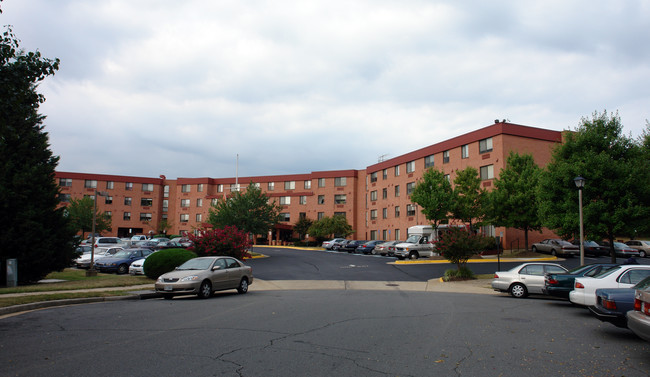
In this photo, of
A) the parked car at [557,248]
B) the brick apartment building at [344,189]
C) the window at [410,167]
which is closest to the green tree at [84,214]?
the brick apartment building at [344,189]

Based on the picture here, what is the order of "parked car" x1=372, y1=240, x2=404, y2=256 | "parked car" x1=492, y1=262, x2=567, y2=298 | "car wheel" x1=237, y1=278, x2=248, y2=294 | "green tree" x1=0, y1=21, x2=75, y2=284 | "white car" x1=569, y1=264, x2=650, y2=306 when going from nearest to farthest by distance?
1. "white car" x1=569, y1=264, x2=650, y2=306
2. "parked car" x1=492, y1=262, x2=567, y2=298
3. "car wheel" x1=237, y1=278, x2=248, y2=294
4. "green tree" x1=0, y1=21, x2=75, y2=284
5. "parked car" x1=372, y1=240, x2=404, y2=256

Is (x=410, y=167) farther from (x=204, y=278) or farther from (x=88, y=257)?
(x=204, y=278)

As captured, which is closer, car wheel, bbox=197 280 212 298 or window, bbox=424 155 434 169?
car wheel, bbox=197 280 212 298

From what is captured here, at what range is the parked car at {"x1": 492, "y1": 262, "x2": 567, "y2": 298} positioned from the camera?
53.7 feet

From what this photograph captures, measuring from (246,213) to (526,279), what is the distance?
29009 mm

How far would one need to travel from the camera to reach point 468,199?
121 ft

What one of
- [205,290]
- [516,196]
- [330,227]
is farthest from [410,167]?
[205,290]

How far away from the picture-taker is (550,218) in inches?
897

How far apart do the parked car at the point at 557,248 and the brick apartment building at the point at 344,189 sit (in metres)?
2.50

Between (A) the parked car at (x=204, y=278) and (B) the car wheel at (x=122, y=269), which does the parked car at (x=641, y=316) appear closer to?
(A) the parked car at (x=204, y=278)

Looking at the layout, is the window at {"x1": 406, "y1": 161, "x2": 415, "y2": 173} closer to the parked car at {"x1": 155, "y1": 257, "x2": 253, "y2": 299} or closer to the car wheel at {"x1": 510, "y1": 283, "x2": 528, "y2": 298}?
the car wheel at {"x1": 510, "y1": 283, "x2": 528, "y2": 298}

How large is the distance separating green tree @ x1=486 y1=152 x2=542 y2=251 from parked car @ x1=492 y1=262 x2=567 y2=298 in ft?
64.9

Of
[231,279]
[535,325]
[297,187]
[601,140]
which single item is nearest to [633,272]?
[535,325]

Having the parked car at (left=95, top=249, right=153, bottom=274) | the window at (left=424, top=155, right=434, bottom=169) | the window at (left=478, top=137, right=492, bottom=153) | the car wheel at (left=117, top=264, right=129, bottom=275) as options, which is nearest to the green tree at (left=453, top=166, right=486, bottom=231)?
the window at (left=478, top=137, right=492, bottom=153)
